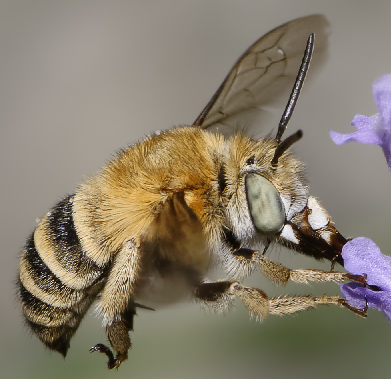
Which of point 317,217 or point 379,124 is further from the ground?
point 379,124

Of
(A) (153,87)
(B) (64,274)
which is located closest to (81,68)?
(A) (153,87)

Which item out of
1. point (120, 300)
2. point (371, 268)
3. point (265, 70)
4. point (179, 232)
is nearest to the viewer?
point (371, 268)

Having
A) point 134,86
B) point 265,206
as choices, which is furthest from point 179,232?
point 134,86

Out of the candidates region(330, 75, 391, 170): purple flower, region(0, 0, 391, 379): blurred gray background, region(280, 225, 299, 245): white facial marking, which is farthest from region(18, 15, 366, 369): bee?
region(0, 0, 391, 379): blurred gray background

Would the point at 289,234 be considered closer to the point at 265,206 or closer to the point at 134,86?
the point at 265,206

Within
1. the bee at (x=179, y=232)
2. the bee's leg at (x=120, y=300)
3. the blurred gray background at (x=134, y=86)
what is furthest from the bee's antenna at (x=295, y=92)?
the blurred gray background at (x=134, y=86)

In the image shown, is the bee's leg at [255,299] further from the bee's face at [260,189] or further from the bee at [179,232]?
the bee's face at [260,189]

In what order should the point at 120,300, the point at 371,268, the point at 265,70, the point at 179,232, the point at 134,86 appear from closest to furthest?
the point at 371,268, the point at 179,232, the point at 120,300, the point at 265,70, the point at 134,86

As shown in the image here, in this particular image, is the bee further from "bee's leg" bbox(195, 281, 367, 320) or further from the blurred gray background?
the blurred gray background
